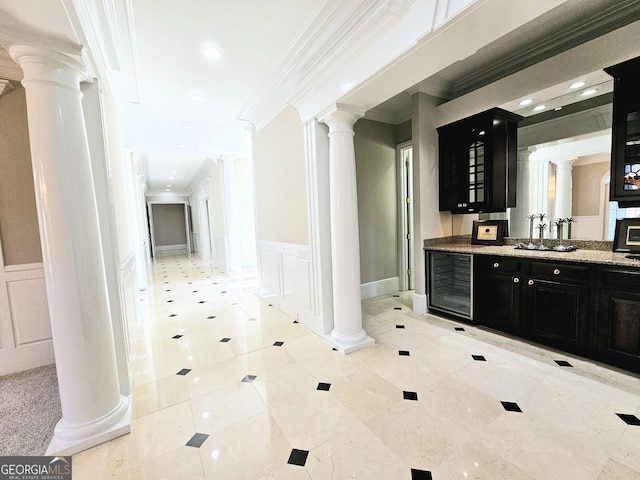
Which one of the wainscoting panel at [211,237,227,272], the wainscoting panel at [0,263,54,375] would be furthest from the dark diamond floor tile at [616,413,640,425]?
the wainscoting panel at [211,237,227,272]

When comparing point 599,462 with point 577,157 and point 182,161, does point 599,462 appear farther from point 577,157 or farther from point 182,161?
point 182,161

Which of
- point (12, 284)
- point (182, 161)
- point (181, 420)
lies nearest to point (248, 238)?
point (182, 161)

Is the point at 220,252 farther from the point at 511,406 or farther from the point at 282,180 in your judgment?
the point at 511,406

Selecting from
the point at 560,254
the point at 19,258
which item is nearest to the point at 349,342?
the point at 560,254

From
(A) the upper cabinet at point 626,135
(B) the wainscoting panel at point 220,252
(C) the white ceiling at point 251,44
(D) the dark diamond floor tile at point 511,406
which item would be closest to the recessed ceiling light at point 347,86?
(C) the white ceiling at point 251,44

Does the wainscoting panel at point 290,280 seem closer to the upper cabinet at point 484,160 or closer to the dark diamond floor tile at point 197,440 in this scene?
the dark diamond floor tile at point 197,440

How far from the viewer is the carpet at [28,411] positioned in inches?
68.3

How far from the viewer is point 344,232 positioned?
2.76 m

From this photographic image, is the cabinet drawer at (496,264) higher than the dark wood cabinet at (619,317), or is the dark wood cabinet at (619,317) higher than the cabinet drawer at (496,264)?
the cabinet drawer at (496,264)

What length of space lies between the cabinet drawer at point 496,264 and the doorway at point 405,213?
62.9 inches

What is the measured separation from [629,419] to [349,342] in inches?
78.4

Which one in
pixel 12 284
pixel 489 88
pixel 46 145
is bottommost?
pixel 12 284

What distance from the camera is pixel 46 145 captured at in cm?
152

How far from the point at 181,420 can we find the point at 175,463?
379 mm
